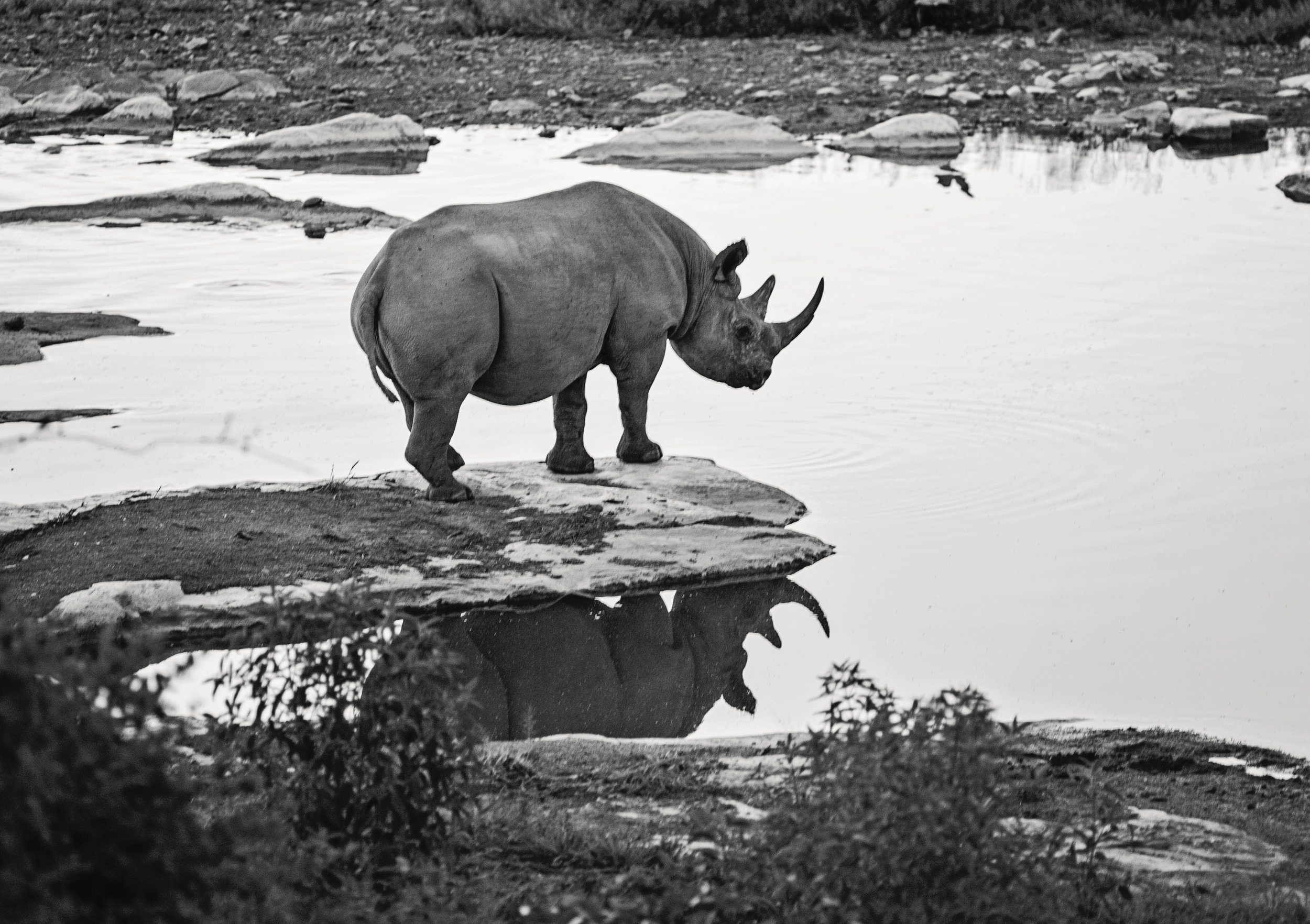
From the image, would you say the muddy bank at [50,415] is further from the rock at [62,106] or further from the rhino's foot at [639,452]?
the rock at [62,106]

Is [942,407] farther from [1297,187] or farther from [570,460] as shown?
[1297,187]

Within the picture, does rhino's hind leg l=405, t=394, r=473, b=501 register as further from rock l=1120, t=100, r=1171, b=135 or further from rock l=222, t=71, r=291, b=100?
rock l=222, t=71, r=291, b=100

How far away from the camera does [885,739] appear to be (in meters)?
3.97

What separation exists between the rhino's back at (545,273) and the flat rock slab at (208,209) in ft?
24.6

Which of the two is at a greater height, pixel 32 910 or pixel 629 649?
pixel 32 910

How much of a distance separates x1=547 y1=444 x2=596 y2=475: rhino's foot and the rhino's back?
15.1 inches

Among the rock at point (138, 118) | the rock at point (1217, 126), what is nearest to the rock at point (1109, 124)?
the rock at point (1217, 126)

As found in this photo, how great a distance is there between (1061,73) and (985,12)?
3.97 meters

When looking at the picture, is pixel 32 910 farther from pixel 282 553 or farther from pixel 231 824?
pixel 282 553

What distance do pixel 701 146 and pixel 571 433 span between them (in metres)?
12.1

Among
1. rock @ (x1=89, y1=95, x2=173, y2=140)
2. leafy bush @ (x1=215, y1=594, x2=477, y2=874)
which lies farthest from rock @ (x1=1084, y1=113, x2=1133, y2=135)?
leafy bush @ (x1=215, y1=594, x2=477, y2=874)

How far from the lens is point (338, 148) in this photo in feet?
69.2

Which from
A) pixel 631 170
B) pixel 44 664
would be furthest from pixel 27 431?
pixel 631 170

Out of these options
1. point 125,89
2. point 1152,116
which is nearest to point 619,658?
point 1152,116
